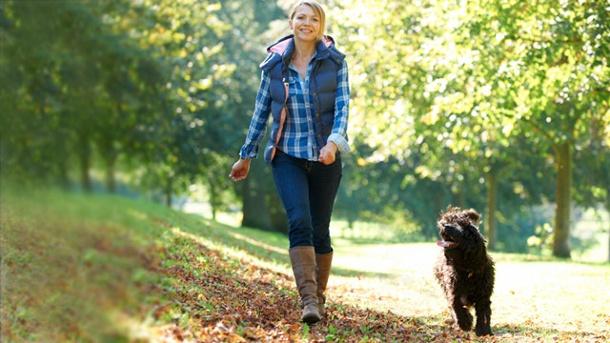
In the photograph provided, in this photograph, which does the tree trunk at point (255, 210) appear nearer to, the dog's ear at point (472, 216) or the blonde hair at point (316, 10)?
the dog's ear at point (472, 216)

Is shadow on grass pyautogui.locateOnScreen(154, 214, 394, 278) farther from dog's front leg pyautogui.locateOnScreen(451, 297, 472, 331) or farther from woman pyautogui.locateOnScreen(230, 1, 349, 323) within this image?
woman pyautogui.locateOnScreen(230, 1, 349, 323)

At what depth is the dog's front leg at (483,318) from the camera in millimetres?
8133

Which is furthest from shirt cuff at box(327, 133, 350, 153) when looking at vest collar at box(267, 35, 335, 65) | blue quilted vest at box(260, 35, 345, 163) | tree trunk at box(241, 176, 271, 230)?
tree trunk at box(241, 176, 271, 230)

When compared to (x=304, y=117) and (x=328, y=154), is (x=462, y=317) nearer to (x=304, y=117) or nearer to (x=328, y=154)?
(x=328, y=154)

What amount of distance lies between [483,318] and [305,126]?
2501 millimetres

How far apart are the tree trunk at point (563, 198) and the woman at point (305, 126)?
18443 millimetres

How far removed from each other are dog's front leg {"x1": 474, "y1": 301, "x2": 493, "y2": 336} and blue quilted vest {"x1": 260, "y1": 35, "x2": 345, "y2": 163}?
2265 millimetres

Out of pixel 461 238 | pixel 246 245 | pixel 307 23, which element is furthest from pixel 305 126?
pixel 246 245

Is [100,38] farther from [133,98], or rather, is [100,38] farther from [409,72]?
[409,72]

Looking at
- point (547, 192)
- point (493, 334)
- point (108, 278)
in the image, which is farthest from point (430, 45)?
point (547, 192)

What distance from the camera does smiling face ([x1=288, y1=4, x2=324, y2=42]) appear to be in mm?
7262

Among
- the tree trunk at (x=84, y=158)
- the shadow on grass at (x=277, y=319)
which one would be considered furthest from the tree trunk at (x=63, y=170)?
the shadow on grass at (x=277, y=319)

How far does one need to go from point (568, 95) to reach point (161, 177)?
15192mm

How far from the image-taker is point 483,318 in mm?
8133
